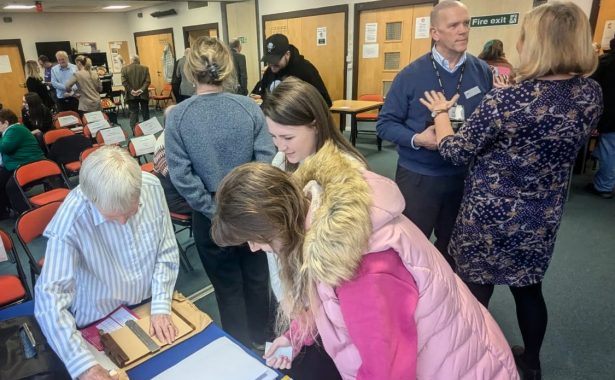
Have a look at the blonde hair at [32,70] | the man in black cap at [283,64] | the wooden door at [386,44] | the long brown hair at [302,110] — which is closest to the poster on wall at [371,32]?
the wooden door at [386,44]

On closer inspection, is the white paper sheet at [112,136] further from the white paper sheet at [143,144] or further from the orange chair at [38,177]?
the orange chair at [38,177]

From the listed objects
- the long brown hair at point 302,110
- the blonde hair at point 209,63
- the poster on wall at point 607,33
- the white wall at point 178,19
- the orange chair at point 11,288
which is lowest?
the orange chair at point 11,288

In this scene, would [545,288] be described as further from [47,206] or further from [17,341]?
[47,206]

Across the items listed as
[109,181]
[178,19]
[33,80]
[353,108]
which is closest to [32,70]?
[33,80]

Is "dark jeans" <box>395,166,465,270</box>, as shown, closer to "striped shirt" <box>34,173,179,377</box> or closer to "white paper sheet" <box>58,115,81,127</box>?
"striped shirt" <box>34,173,179,377</box>

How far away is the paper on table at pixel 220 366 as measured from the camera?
1019 millimetres

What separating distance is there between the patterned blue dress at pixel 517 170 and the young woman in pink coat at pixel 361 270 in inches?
21.3

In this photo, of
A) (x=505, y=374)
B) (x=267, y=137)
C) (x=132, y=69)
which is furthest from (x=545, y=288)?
(x=132, y=69)

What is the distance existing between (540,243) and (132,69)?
814 centimetres

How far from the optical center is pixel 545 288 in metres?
2.50

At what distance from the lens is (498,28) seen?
16.6ft

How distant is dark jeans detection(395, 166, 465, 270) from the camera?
184 cm

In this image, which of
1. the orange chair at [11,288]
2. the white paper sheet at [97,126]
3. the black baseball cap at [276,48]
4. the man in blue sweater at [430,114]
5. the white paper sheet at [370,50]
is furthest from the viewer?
the white paper sheet at [370,50]

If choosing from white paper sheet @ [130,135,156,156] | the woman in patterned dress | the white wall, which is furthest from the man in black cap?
the white wall
